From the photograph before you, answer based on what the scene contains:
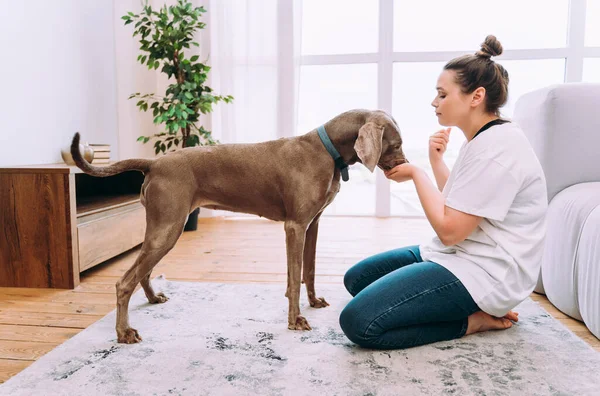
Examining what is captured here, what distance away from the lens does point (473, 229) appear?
1425 millimetres

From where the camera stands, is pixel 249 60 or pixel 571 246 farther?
pixel 249 60

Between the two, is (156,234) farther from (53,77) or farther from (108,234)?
(53,77)

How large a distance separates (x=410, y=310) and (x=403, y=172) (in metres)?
0.48

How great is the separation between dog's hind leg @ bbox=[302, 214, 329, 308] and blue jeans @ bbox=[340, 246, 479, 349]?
44 cm

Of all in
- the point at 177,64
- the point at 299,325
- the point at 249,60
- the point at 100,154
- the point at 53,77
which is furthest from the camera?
the point at 249,60

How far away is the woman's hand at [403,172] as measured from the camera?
5.19 ft

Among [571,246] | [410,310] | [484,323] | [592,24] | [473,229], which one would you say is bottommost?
[484,323]

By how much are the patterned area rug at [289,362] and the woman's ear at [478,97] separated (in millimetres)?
816

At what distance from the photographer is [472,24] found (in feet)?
14.4

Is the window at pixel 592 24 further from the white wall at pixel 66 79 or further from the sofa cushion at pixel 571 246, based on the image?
the white wall at pixel 66 79

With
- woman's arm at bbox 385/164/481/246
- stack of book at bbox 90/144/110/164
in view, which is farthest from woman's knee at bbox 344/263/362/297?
stack of book at bbox 90/144/110/164

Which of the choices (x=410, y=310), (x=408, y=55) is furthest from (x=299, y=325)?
(x=408, y=55)

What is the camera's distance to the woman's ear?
1.45 metres

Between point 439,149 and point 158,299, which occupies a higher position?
point 439,149
